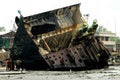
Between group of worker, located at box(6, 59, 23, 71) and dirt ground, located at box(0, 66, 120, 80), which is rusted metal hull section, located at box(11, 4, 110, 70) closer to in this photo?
group of worker, located at box(6, 59, 23, 71)

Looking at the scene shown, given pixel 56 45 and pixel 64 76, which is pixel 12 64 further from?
pixel 64 76

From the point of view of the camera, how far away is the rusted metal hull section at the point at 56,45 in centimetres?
3459

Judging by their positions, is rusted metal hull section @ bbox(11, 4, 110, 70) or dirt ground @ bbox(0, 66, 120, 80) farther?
rusted metal hull section @ bbox(11, 4, 110, 70)

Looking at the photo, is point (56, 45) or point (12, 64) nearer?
point (56, 45)

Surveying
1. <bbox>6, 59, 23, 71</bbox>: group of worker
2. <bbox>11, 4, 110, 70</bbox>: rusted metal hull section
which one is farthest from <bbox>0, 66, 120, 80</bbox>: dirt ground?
<bbox>6, 59, 23, 71</bbox>: group of worker

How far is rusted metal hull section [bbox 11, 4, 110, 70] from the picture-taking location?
1362 inches

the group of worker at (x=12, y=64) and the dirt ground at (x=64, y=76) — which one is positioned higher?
the group of worker at (x=12, y=64)

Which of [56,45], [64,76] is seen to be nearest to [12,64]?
[56,45]

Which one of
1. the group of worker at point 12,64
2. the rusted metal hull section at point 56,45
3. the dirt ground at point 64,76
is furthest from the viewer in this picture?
the group of worker at point 12,64

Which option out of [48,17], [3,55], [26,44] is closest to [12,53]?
[26,44]

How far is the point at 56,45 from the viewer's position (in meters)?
36.2

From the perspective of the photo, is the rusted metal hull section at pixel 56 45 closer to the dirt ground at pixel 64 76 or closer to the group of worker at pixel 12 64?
the group of worker at pixel 12 64

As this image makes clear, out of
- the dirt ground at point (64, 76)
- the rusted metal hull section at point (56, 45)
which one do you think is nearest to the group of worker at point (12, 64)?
the rusted metal hull section at point (56, 45)

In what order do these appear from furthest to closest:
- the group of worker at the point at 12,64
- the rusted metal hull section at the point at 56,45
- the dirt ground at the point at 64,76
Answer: the group of worker at the point at 12,64, the rusted metal hull section at the point at 56,45, the dirt ground at the point at 64,76
